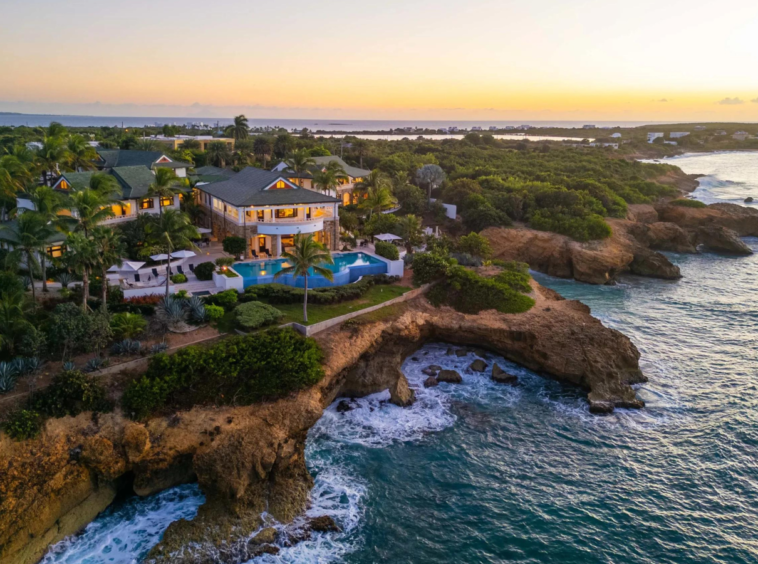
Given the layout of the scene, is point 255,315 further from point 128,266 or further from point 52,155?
point 52,155

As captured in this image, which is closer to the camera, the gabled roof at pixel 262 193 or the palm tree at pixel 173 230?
the palm tree at pixel 173 230

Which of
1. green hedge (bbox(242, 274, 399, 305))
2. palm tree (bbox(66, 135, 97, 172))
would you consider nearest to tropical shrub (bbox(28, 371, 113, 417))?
green hedge (bbox(242, 274, 399, 305))

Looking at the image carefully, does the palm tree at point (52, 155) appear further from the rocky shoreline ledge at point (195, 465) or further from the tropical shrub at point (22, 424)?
the rocky shoreline ledge at point (195, 465)

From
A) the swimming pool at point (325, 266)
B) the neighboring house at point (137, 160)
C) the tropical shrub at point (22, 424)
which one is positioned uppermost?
the neighboring house at point (137, 160)

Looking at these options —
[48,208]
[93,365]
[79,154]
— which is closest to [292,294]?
[93,365]

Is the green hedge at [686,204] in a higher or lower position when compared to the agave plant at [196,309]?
higher

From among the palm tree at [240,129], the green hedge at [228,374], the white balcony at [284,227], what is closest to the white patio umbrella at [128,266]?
the white balcony at [284,227]
